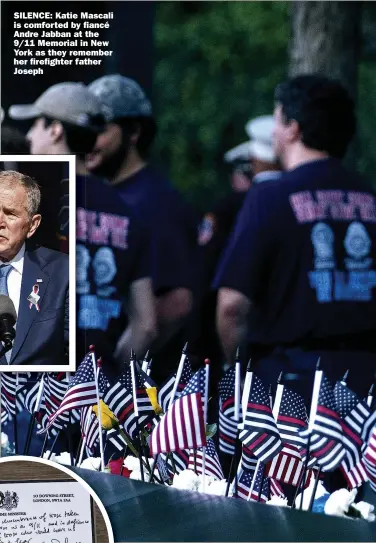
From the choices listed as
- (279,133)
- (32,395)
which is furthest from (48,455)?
(279,133)

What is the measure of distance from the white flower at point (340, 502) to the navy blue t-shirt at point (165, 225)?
1.37 meters

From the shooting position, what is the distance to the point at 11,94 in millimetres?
3844

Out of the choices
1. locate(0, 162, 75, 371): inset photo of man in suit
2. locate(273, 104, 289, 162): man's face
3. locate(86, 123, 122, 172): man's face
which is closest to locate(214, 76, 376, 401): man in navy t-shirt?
locate(273, 104, 289, 162): man's face

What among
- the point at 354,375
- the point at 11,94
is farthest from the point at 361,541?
the point at 11,94

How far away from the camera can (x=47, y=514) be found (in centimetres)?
384

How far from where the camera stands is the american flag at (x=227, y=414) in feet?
12.7

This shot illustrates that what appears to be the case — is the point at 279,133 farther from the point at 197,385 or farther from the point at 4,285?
the point at 4,285

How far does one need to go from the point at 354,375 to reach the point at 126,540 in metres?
1.53

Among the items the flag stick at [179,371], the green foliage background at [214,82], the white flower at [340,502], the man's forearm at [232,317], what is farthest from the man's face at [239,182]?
the white flower at [340,502]

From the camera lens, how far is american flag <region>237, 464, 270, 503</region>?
3895 millimetres

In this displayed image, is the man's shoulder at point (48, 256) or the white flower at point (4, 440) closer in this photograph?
the man's shoulder at point (48, 256)

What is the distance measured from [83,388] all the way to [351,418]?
1.45 meters

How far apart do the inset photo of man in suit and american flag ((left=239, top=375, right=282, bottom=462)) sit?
1000 millimetres

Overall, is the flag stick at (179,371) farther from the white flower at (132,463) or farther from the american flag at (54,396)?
the american flag at (54,396)
